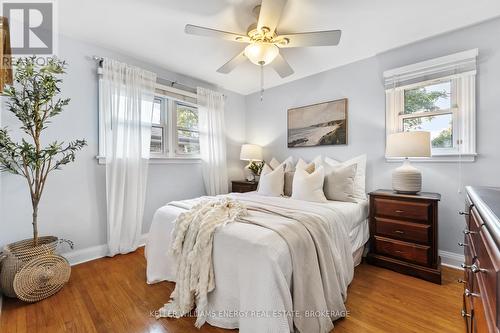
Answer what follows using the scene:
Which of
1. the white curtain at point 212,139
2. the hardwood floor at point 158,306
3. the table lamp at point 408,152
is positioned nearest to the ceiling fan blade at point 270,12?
the table lamp at point 408,152

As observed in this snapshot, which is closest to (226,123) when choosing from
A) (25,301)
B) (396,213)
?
(396,213)

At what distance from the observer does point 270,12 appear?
1.65m

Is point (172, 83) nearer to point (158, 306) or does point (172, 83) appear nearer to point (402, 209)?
point (158, 306)

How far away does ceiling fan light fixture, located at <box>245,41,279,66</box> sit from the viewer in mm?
2013

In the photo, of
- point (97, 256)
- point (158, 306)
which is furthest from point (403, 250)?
point (97, 256)

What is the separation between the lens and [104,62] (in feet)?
8.35

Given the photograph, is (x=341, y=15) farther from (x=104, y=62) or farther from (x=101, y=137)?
(x=101, y=137)

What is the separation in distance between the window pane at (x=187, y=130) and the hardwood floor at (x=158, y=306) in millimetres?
1900

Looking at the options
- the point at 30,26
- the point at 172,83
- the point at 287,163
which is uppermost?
the point at 30,26

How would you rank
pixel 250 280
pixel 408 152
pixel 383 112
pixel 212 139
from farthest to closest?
pixel 212 139 < pixel 383 112 < pixel 408 152 < pixel 250 280

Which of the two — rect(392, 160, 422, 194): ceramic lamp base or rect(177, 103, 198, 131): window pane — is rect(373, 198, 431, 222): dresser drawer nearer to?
rect(392, 160, 422, 194): ceramic lamp base

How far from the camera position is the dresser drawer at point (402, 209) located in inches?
81.3

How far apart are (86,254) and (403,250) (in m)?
3.38

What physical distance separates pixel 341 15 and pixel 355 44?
62 cm
